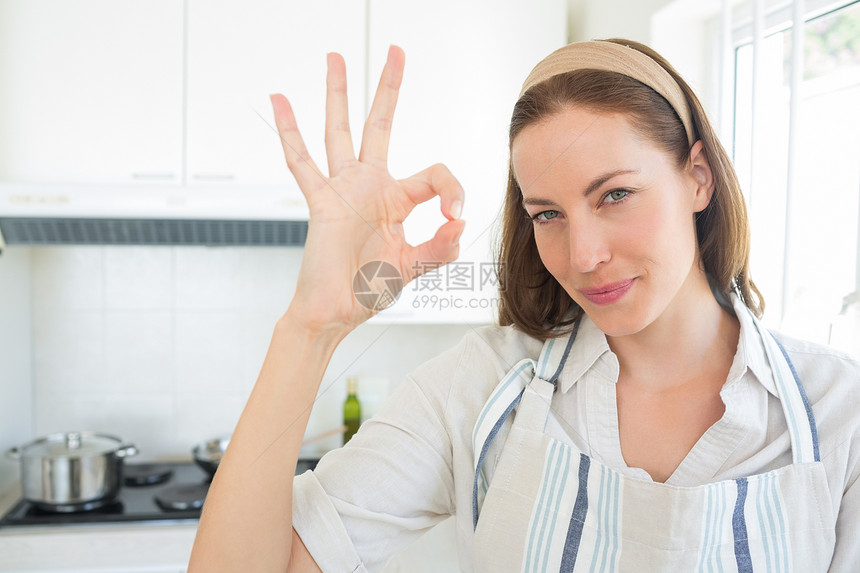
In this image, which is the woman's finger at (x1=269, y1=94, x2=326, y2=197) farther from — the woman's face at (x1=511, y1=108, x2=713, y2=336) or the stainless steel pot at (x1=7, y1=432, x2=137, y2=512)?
the stainless steel pot at (x1=7, y1=432, x2=137, y2=512)

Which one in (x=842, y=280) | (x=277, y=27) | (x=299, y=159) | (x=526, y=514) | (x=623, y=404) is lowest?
(x=526, y=514)

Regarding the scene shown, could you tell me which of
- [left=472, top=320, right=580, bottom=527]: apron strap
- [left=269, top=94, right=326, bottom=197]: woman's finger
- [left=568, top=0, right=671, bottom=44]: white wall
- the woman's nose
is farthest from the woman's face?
[left=568, top=0, right=671, bottom=44]: white wall

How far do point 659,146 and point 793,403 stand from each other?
298mm

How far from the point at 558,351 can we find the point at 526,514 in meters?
0.19

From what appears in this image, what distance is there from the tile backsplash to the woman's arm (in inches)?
53.7

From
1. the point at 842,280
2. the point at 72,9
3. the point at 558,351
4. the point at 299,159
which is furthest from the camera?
the point at 72,9

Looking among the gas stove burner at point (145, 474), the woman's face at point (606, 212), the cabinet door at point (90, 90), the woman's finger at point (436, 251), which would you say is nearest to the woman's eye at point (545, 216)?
the woman's face at point (606, 212)

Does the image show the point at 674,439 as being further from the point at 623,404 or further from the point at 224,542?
the point at 224,542

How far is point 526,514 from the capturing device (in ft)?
2.48

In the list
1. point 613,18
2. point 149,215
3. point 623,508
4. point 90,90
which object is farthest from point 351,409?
point 623,508

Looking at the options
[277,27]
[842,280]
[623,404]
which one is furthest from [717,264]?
[277,27]

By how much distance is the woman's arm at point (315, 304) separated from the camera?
24.5 inches

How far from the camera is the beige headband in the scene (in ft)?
2.43

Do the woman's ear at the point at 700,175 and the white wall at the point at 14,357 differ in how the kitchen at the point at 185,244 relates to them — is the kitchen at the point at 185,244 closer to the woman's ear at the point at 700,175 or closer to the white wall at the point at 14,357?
the white wall at the point at 14,357
